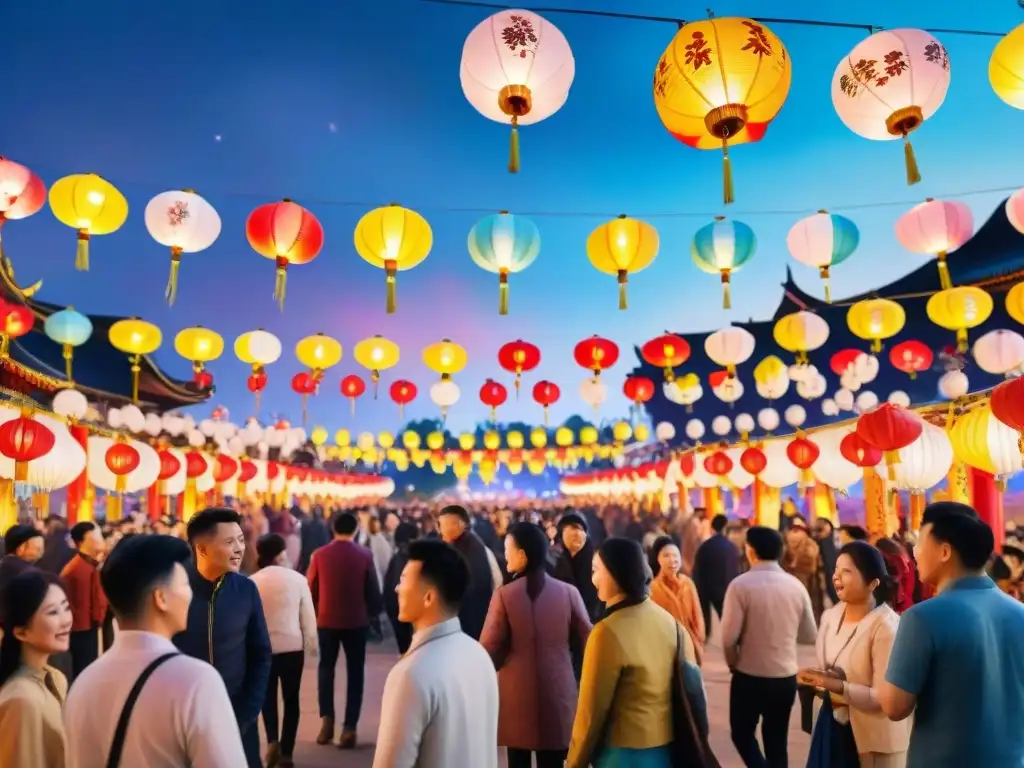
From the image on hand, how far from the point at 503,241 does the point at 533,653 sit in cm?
445

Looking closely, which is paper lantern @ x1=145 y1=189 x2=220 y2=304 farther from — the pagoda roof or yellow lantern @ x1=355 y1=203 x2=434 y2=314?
the pagoda roof

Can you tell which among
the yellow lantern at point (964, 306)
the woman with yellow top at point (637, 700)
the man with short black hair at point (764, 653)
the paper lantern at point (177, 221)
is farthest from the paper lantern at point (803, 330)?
the woman with yellow top at point (637, 700)

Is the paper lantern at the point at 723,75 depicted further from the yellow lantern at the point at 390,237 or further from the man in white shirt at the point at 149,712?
the man in white shirt at the point at 149,712

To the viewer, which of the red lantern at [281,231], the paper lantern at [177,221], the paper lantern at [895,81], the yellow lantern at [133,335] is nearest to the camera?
the paper lantern at [895,81]

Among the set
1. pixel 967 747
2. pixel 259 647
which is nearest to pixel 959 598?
pixel 967 747

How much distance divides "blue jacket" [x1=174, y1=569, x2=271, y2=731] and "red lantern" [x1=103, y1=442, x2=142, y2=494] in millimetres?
7963

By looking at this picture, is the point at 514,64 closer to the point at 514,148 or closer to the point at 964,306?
the point at 514,148

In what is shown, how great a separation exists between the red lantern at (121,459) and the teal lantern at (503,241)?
251 inches

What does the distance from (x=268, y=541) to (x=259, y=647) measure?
153 centimetres

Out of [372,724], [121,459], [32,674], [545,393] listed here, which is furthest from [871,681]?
[545,393]

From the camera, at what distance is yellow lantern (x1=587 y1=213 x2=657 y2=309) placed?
7008mm

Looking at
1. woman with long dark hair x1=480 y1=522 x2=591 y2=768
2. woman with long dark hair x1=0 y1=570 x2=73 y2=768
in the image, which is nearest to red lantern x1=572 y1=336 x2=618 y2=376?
woman with long dark hair x1=480 y1=522 x2=591 y2=768

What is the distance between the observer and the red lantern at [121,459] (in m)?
10.2

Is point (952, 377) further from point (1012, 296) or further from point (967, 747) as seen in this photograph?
point (967, 747)
